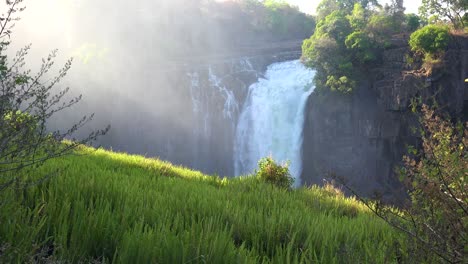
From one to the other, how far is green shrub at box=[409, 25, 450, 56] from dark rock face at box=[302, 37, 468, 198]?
2.24 ft

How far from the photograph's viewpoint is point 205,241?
246 cm

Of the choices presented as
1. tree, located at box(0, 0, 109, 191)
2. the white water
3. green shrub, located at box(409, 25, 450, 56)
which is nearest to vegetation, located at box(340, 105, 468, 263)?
tree, located at box(0, 0, 109, 191)

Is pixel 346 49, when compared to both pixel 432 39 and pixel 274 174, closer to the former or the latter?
pixel 432 39

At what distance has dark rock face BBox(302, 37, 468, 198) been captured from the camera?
80.6 ft

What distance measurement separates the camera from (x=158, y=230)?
8.55ft

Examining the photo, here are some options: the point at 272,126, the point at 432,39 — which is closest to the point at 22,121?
the point at 432,39

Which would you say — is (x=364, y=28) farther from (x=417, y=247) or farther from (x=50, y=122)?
(x=417, y=247)

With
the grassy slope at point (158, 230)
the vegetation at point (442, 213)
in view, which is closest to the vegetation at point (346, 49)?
the grassy slope at point (158, 230)

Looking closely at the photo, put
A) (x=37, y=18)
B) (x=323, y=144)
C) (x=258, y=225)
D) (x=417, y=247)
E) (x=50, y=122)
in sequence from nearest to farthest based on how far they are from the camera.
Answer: (x=417, y=247) < (x=258, y=225) < (x=323, y=144) < (x=50, y=122) < (x=37, y=18)

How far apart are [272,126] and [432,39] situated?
12.6 meters

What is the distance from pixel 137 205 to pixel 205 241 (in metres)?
1.35

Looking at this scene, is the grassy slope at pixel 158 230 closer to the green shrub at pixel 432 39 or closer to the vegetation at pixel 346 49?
the green shrub at pixel 432 39

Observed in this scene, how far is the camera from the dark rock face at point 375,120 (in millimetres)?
24578

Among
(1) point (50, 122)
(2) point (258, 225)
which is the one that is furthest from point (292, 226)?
(1) point (50, 122)
